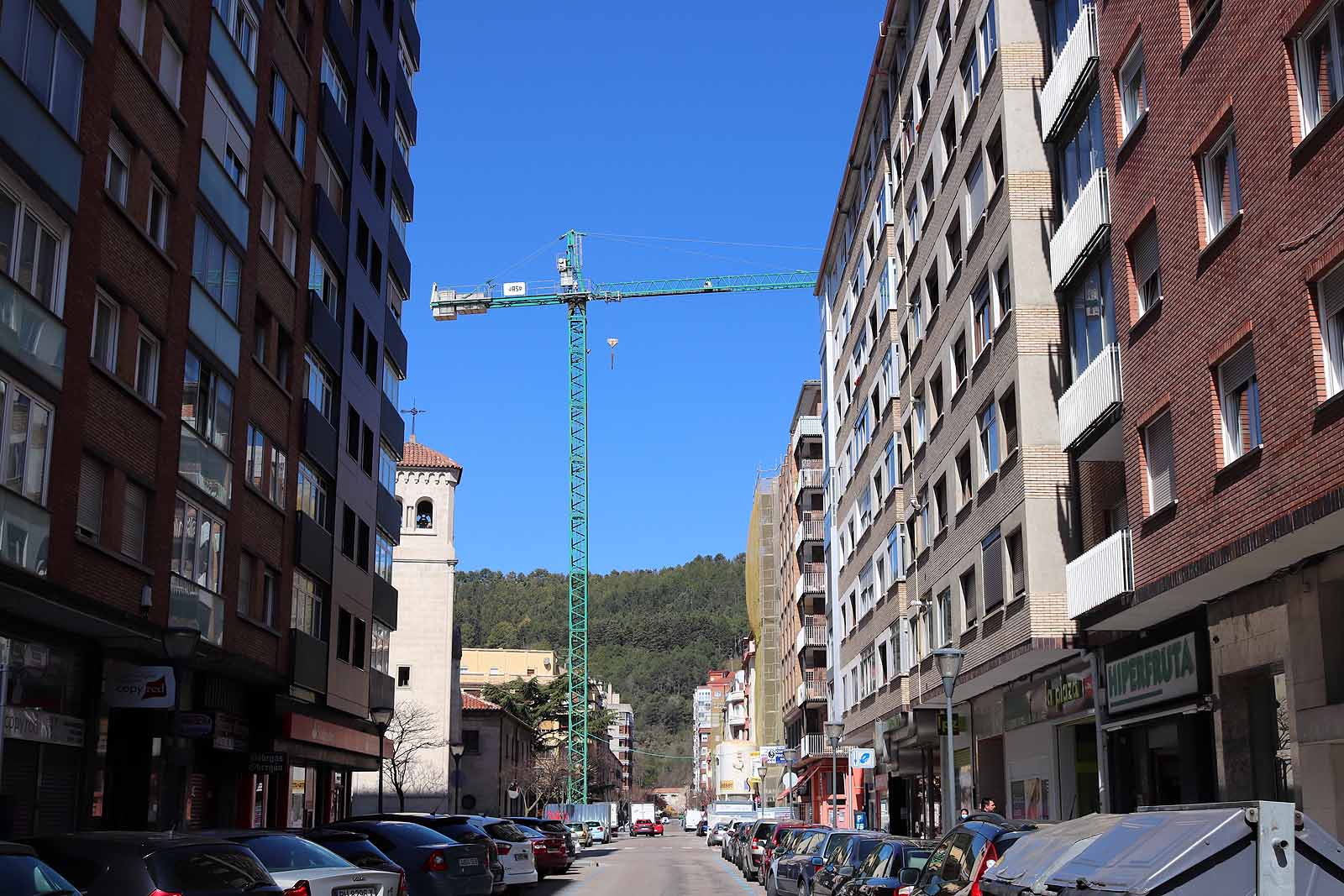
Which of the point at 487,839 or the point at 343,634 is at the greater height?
the point at 343,634

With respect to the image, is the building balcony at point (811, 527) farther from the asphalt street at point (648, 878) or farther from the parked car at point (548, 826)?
the parked car at point (548, 826)

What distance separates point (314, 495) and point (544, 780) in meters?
61.4

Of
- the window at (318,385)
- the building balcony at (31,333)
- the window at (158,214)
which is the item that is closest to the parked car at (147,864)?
the building balcony at (31,333)

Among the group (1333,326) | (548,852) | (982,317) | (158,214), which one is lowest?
(548,852)

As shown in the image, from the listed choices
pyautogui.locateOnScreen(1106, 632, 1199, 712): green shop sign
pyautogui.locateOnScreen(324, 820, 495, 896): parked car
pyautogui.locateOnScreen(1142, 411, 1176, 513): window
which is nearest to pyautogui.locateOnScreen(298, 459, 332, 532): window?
pyautogui.locateOnScreen(324, 820, 495, 896): parked car

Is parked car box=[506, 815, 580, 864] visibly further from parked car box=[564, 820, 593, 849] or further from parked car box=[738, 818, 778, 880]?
parked car box=[564, 820, 593, 849]

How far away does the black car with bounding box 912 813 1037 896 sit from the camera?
1102cm

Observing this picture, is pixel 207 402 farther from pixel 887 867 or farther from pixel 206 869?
pixel 206 869

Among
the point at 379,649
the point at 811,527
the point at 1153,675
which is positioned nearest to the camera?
the point at 1153,675

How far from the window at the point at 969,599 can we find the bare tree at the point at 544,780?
56455 mm

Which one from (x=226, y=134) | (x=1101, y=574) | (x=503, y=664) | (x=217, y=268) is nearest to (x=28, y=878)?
(x=1101, y=574)

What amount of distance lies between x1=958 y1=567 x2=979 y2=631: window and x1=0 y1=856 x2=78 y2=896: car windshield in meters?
22.8

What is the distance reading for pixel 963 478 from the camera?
3091 centimetres

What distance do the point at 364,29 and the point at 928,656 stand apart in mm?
22227
